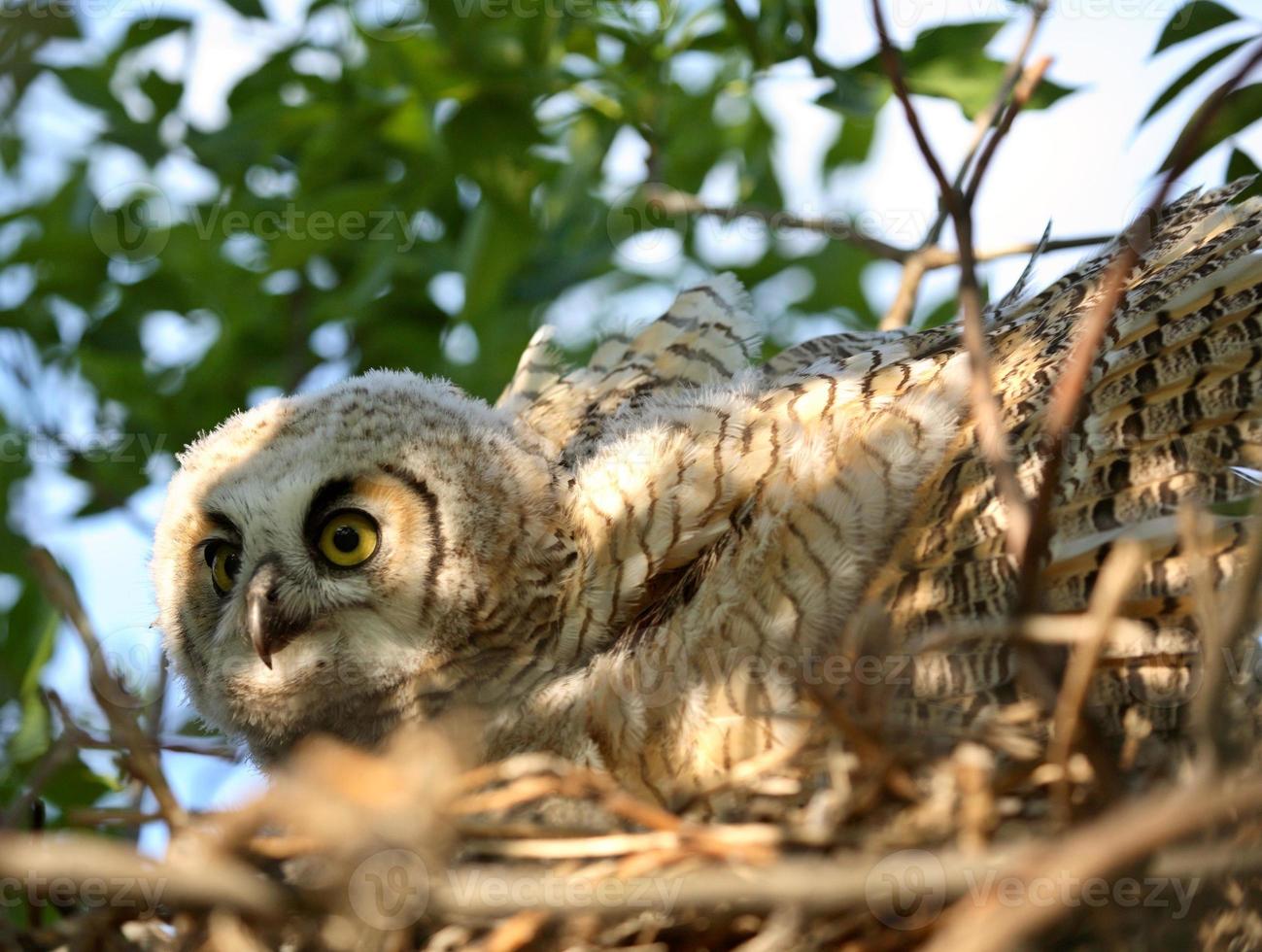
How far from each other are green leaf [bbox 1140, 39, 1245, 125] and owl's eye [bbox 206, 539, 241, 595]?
2.11 meters

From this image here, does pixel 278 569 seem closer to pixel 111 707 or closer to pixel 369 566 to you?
pixel 369 566

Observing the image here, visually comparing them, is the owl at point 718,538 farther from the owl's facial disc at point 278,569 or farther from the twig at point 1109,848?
the twig at point 1109,848

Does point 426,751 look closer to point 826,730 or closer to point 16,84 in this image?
point 826,730

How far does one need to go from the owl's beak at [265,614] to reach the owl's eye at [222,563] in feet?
0.56

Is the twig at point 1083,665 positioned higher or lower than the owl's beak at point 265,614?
lower

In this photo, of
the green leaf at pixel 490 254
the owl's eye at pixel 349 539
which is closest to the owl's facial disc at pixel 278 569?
the owl's eye at pixel 349 539

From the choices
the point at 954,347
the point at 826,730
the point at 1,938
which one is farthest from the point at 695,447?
the point at 1,938

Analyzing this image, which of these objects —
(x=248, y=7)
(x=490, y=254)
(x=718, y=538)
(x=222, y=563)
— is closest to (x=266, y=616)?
(x=222, y=563)

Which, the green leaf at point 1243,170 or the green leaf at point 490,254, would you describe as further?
the green leaf at point 490,254

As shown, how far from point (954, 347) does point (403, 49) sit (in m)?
1.78

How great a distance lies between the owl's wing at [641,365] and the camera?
10.2ft

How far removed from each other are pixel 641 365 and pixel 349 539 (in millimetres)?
907

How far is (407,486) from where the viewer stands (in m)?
2.68

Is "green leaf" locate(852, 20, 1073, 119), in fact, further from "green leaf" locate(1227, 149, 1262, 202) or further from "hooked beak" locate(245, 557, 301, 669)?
"hooked beak" locate(245, 557, 301, 669)
